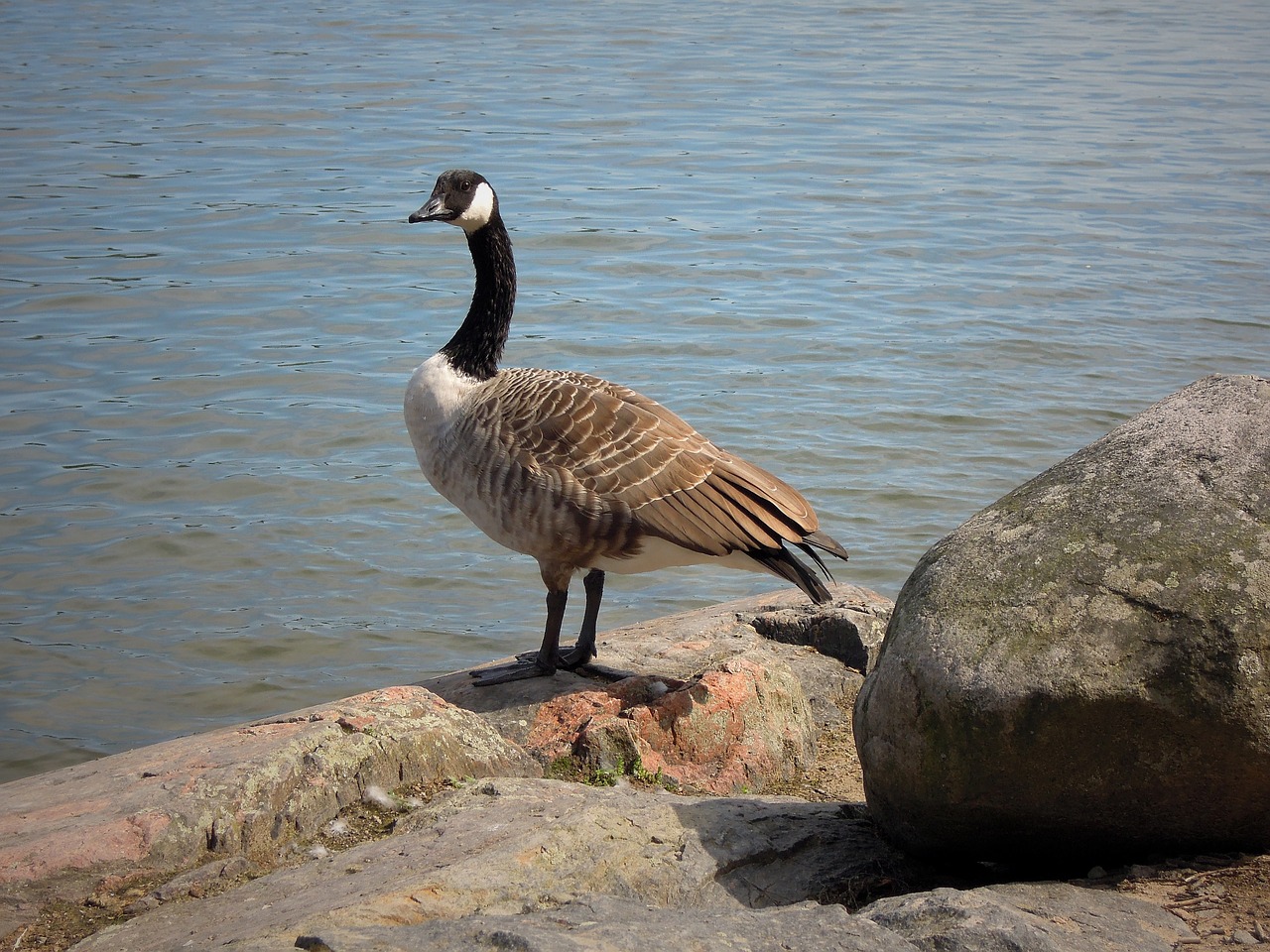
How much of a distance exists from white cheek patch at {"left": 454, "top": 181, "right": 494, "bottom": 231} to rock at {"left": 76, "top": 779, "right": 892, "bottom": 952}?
306 centimetres

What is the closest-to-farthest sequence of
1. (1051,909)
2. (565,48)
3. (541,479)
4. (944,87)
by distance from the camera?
→ (1051,909)
(541,479)
(944,87)
(565,48)

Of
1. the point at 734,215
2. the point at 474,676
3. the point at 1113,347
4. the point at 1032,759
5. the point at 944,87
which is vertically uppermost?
the point at 944,87

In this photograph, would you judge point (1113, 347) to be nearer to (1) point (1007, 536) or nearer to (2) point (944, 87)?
(1) point (1007, 536)

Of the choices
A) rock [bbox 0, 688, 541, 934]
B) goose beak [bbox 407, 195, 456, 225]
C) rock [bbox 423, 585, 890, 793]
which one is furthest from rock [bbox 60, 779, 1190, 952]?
goose beak [bbox 407, 195, 456, 225]

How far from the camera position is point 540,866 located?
3666 mm

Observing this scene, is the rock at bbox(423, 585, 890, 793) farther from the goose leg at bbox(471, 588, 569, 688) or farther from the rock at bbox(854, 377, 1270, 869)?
the rock at bbox(854, 377, 1270, 869)

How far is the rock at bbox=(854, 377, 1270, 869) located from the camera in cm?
359

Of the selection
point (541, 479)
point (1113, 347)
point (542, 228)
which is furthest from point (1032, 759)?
point (542, 228)

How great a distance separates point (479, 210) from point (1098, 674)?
394 cm

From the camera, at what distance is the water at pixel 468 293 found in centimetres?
802

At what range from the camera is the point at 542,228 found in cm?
1569

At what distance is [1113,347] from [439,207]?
8.33 m

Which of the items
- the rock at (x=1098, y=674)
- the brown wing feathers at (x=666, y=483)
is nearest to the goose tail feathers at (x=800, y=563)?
the brown wing feathers at (x=666, y=483)

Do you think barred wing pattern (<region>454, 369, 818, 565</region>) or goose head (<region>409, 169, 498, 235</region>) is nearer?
barred wing pattern (<region>454, 369, 818, 565</region>)
